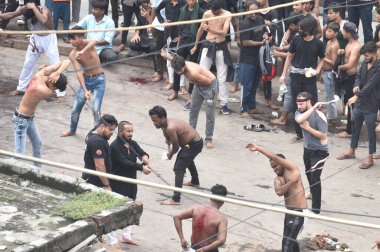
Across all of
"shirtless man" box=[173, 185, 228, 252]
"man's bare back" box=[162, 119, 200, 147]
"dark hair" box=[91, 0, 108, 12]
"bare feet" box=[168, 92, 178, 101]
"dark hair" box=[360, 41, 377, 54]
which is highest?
"dark hair" box=[91, 0, 108, 12]

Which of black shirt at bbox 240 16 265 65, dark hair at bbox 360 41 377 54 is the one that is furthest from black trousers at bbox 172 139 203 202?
black shirt at bbox 240 16 265 65

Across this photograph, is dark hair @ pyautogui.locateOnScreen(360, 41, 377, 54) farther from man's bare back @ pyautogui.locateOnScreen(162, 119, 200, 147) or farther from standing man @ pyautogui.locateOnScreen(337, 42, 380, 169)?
man's bare back @ pyautogui.locateOnScreen(162, 119, 200, 147)

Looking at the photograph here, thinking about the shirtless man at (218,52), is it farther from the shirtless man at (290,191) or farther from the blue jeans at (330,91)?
the shirtless man at (290,191)

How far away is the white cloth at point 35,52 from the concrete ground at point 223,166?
1.28 ft

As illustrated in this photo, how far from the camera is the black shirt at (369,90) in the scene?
47.2ft

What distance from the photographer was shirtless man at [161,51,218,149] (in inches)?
573

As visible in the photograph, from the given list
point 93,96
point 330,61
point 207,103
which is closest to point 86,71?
point 93,96

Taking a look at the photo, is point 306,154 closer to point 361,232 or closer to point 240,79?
point 361,232

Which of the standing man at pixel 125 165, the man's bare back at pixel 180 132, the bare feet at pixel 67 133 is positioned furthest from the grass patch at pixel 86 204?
the bare feet at pixel 67 133

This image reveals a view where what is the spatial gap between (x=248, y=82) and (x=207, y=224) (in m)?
5.75

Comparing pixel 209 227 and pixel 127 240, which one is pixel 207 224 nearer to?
pixel 209 227

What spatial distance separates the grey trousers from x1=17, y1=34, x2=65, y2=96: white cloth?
2.70 metres

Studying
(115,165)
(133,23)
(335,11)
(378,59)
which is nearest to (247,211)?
(115,165)

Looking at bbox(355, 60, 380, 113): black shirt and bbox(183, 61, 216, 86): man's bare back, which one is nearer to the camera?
bbox(355, 60, 380, 113): black shirt
